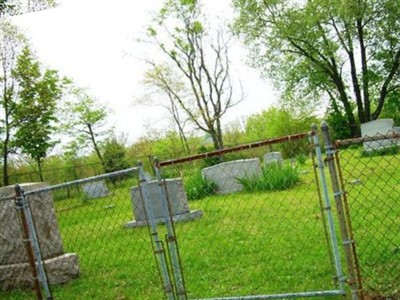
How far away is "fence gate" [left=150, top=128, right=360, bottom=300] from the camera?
3.97 metres

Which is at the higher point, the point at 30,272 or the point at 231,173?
the point at 231,173

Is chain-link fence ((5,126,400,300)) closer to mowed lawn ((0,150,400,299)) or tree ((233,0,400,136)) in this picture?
mowed lawn ((0,150,400,299))

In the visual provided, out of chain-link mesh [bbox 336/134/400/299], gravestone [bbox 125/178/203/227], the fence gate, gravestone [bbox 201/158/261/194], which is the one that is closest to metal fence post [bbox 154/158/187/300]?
the fence gate

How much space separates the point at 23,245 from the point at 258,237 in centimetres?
353

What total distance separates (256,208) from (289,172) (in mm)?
3027

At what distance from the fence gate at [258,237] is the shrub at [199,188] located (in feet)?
0.31

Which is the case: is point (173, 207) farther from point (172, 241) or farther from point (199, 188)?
point (172, 241)

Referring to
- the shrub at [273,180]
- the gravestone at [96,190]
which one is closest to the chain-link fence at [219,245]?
the shrub at [273,180]

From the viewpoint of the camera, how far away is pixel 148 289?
558 centimetres

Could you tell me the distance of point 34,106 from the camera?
27.4m

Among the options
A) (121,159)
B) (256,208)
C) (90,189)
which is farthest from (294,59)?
(256,208)

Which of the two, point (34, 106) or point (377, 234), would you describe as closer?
point (377, 234)

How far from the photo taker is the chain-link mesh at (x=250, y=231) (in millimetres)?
4953

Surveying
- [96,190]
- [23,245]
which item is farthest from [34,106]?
[23,245]
